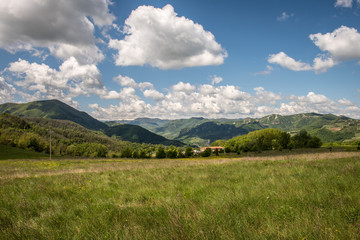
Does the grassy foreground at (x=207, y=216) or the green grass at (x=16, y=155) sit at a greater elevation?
the grassy foreground at (x=207, y=216)

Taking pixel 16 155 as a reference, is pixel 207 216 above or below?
above

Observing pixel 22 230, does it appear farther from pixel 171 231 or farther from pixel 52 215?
pixel 171 231

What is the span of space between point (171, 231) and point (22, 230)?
3.31 m

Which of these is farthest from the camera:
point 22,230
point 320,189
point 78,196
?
point 78,196

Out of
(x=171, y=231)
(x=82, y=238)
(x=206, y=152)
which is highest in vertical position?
(x=171, y=231)

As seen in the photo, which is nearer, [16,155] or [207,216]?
[207,216]

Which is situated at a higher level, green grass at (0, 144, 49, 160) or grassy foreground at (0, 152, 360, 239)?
grassy foreground at (0, 152, 360, 239)

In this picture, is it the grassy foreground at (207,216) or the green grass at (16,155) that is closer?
the grassy foreground at (207,216)

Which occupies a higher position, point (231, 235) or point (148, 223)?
point (231, 235)

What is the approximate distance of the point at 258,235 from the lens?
A: 115 inches

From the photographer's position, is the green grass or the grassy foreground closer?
the grassy foreground

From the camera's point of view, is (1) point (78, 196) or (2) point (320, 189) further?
(1) point (78, 196)

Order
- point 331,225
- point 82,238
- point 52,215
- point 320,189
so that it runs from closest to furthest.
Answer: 1. point 331,225
2. point 82,238
3. point 52,215
4. point 320,189

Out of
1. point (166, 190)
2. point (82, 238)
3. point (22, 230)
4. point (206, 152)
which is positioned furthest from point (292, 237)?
point (206, 152)
